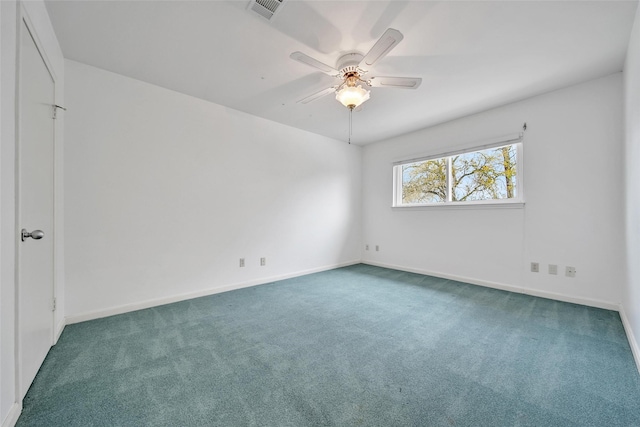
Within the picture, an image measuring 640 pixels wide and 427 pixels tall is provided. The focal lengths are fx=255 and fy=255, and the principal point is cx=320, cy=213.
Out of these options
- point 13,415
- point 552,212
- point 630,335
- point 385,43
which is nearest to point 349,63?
point 385,43

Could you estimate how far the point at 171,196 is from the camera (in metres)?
2.99

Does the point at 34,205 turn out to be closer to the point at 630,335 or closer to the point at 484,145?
the point at 630,335

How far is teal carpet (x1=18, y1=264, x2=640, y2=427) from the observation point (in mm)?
1327

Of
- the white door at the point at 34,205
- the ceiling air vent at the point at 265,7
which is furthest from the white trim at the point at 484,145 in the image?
the white door at the point at 34,205

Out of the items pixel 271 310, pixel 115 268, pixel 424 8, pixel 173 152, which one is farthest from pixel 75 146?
pixel 424 8

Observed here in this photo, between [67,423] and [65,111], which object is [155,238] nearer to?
[65,111]

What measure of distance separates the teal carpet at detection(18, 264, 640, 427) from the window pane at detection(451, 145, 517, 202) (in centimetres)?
155

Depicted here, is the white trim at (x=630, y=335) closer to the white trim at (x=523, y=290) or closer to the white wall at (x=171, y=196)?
the white trim at (x=523, y=290)

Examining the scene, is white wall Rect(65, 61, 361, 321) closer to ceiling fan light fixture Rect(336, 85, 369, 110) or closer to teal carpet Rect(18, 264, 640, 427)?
teal carpet Rect(18, 264, 640, 427)

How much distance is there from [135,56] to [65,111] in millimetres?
833

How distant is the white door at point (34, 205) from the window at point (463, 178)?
4.47 meters

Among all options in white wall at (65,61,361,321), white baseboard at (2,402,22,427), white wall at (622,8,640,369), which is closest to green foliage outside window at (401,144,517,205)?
white wall at (622,8,640,369)

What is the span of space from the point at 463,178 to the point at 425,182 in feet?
2.05

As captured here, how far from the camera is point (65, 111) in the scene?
2377 millimetres
